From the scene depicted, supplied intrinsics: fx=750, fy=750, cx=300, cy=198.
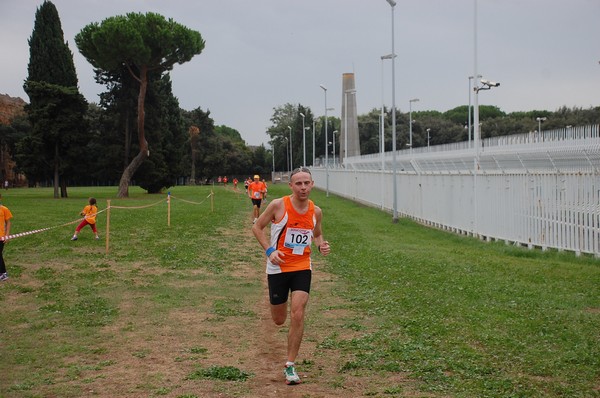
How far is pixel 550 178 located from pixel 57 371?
1213cm

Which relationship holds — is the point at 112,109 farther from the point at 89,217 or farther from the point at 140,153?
the point at 89,217

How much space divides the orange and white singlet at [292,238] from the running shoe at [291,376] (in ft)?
3.07

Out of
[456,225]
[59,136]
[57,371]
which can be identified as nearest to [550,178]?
[456,225]

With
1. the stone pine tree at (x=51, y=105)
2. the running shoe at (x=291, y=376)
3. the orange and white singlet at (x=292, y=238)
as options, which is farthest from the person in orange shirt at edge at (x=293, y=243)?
the stone pine tree at (x=51, y=105)

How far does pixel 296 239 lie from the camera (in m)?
7.05

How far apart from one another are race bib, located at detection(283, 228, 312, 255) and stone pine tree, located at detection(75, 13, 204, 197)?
47.5m

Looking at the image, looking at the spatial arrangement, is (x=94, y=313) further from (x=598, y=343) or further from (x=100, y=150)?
(x=100, y=150)

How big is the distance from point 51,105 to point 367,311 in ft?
160

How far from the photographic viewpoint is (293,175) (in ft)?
23.6

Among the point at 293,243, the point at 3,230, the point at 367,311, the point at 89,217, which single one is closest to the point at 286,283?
the point at 293,243

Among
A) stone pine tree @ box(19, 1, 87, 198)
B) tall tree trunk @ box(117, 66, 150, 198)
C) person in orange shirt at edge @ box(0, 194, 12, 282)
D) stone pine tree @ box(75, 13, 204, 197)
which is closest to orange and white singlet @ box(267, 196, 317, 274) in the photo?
person in orange shirt at edge @ box(0, 194, 12, 282)

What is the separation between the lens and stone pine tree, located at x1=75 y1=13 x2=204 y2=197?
2056 inches

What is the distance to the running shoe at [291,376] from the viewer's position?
6559 mm

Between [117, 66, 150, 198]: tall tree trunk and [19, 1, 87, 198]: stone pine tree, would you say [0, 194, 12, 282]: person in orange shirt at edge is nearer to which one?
[117, 66, 150, 198]: tall tree trunk
